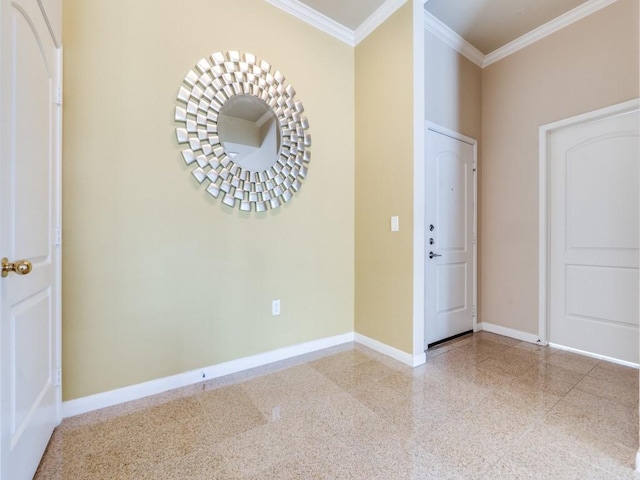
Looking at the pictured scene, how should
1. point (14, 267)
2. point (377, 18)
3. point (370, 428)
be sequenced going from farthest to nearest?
point (377, 18) → point (370, 428) → point (14, 267)

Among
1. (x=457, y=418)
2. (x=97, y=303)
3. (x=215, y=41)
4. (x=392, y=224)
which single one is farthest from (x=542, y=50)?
(x=97, y=303)

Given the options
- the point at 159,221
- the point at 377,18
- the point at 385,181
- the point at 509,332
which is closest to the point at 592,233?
the point at 509,332

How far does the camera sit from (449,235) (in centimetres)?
285

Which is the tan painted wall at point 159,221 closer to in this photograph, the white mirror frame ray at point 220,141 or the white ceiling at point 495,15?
the white mirror frame ray at point 220,141

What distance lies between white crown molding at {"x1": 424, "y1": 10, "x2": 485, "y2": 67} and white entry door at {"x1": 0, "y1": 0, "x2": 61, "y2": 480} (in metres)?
2.68

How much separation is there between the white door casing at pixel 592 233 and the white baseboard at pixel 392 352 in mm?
1365

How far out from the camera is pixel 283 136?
2.32m

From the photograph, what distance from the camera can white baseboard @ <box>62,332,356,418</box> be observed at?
1655mm

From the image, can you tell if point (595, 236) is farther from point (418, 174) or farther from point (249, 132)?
point (249, 132)

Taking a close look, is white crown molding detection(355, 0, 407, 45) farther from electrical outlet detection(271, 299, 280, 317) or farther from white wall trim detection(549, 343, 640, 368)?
white wall trim detection(549, 343, 640, 368)

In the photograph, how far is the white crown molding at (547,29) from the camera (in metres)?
2.38

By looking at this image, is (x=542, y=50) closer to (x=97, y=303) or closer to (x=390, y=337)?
(x=390, y=337)

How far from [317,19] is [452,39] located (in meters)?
1.32

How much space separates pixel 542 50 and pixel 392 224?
2.18 m
